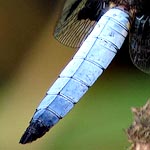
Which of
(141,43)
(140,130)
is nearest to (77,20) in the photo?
(141,43)

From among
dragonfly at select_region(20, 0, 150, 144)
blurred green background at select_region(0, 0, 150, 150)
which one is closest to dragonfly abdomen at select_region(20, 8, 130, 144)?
dragonfly at select_region(20, 0, 150, 144)

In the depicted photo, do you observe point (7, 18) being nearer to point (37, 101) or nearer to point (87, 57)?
point (37, 101)

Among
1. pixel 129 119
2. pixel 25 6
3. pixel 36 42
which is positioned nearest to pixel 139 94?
pixel 129 119

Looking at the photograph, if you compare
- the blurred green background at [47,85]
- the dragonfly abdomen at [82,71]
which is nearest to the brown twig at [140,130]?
the dragonfly abdomen at [82,71]

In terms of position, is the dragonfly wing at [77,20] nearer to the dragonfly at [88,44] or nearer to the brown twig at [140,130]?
the dragonfly at [88,44]

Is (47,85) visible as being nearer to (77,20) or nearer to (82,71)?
(77,20)
